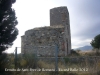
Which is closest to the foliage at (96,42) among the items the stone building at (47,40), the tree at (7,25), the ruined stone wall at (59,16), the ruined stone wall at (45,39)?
the ruined stone wall at (59,16)

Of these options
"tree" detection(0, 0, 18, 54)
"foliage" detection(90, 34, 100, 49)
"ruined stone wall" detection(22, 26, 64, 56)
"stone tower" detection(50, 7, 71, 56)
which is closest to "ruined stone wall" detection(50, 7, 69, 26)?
"stone tower" detection(50, 7, 71, 56)

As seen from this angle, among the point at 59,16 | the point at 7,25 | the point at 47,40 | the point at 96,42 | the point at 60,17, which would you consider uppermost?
the point at 59,16

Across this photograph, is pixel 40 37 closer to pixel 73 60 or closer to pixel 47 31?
pixel 47 31

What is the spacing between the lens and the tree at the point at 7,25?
7.26 meters

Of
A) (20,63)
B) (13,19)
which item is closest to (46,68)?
(20,63)

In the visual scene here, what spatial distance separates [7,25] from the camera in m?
7.46

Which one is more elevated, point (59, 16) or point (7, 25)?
point (59, 16)

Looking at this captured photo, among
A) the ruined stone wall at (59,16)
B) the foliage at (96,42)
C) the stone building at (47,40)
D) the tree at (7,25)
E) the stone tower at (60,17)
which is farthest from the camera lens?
the foliage at (96,42)

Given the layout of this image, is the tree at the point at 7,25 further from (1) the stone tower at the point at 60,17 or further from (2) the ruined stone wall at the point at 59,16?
(2) the ruined stone wall at the point at 59,16

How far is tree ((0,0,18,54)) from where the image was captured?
726cm

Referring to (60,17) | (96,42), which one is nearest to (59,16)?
(60,17)

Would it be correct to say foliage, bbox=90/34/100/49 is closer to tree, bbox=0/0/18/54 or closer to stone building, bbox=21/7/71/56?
stone building, bbox=21/7/71/56

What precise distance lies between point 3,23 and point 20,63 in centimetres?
265

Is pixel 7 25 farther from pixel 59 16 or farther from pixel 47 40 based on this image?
pixel 59 16
